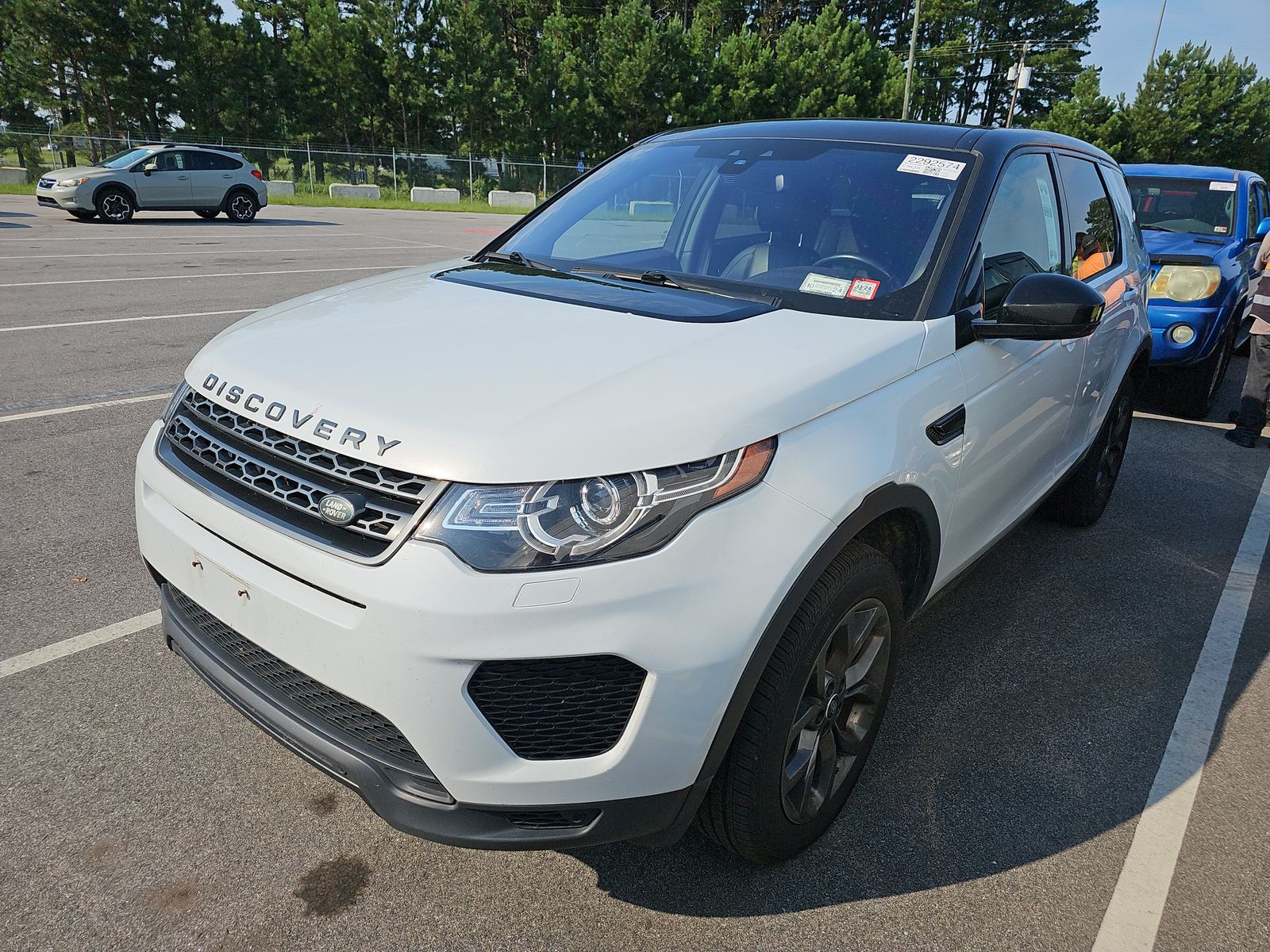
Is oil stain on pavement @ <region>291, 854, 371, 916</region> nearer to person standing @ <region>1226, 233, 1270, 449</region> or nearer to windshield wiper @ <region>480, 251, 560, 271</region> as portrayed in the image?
windshield wiper @ <region>480, 251, 560, 271</region>

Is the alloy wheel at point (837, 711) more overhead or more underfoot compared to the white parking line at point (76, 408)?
more overhead

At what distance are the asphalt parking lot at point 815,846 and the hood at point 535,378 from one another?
1.10m

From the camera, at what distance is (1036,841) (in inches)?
96.4

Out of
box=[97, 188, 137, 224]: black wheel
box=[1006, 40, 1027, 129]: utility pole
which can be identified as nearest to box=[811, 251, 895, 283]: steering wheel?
box=[97, 188, 137, 224]: black wheel

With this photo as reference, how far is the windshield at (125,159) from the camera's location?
1838 centimetres

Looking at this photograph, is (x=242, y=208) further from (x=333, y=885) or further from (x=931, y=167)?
(x=333, y=885)

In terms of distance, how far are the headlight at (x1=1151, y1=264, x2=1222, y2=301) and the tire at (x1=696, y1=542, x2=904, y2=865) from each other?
5.58 m

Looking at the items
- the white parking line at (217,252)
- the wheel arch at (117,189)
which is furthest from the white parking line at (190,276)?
the wheel arch at (117,189)

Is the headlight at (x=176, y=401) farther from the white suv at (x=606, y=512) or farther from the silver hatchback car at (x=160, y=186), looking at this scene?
the silver hatchback car at (x=160, y=186)

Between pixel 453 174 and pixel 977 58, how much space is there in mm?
48371

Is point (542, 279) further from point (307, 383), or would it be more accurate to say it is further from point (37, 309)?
point (37, 309)

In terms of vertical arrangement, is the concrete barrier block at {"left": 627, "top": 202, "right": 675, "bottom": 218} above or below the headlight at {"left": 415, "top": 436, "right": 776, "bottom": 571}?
above

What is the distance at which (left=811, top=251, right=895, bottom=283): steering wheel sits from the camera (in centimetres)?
264

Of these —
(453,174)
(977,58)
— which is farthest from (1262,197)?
(977,58)
